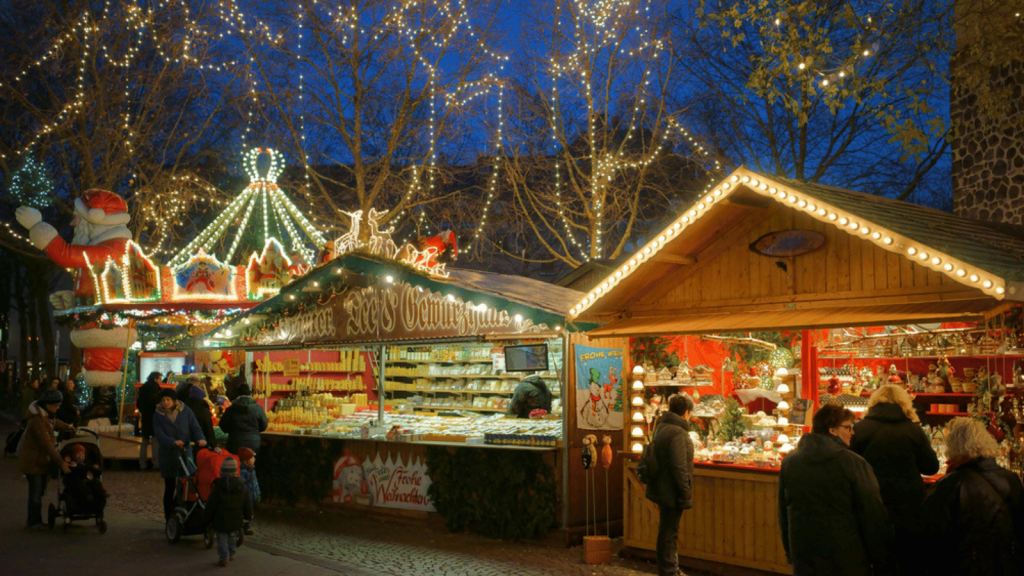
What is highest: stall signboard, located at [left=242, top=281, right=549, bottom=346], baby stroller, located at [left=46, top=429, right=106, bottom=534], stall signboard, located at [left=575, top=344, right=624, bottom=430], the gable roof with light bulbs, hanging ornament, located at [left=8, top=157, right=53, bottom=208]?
hanging ornament, located at [left=8, top=157, right=53, bottom=208]

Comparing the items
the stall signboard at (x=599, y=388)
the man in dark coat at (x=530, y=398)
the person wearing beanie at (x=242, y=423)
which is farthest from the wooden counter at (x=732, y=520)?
the person wearing beanie at (x=242, y=423)

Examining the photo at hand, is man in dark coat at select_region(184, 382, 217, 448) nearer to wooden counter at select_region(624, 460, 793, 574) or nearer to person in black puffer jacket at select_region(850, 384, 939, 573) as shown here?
wooden counter at select_region(624, 460, 793, 574)

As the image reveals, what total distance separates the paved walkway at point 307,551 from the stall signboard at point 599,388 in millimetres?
1395

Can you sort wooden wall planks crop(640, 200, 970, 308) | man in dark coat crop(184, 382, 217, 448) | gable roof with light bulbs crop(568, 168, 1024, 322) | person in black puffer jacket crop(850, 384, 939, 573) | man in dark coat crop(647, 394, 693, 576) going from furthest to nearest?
1. man in dark coat crop(184, 382, 217, 448)
2. wooden wall planks crop(640, 200, 970, 308)
3. man in dark coat crop(647, 394, 693, 576)
4. gable roof with light bulbs crop(568, 168, 1024, 322)
5. person in black puffer jacket crop(850, 384, 939, 573)

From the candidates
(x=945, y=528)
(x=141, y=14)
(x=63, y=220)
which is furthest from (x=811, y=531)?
(x=63, y=220)

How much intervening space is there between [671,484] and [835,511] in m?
2.24

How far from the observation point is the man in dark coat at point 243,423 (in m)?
10.7

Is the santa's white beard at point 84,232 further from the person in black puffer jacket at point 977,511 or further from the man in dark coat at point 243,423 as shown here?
the person in black puffer jacket at point 977,511

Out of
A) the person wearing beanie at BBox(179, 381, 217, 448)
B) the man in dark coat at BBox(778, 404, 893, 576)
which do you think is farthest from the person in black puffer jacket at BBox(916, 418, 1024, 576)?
the person wearing beanie at BBox(179, 381, 217, 448)

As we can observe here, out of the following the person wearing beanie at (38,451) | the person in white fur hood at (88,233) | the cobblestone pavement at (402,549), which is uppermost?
the person in white fur hood at (88,233)

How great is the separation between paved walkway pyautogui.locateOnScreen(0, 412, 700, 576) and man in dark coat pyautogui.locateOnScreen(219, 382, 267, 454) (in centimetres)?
109

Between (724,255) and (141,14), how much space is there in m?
19.0

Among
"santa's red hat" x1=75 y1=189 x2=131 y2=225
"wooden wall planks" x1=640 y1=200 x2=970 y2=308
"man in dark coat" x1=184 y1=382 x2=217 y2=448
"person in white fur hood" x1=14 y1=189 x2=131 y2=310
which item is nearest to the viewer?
"wooden wall planks" x1=640 y1=200 x2=970 y2=308

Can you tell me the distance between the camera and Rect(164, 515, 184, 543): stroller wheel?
9.12 m
